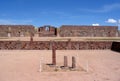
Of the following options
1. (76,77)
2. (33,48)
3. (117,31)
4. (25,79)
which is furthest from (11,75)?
(117,31)

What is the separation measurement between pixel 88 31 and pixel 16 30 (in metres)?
14.4

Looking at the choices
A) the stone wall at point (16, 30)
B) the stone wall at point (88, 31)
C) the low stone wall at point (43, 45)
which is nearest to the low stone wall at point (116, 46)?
the low stone wall at point (43, 45)

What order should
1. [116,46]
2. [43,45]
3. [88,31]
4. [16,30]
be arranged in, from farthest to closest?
[88,31], [16,30], [43,45], [116,46]

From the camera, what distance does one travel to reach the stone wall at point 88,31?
152 feet

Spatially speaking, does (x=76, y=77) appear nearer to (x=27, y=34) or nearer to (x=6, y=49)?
(x=6, y=49)

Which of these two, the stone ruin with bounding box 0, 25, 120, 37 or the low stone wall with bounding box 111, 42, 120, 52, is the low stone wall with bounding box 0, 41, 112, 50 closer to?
the low stone wall with bounding box 111, 42, 120, 52

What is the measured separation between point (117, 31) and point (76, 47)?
1028 inches

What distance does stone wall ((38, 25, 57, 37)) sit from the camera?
46684 mm

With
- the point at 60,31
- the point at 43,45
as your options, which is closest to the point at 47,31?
the point at 60,31

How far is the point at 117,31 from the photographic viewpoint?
156 feet

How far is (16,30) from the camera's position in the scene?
150ft

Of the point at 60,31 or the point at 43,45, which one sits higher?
the point at 60,31

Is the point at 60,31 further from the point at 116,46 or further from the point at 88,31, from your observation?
the point at 116,46

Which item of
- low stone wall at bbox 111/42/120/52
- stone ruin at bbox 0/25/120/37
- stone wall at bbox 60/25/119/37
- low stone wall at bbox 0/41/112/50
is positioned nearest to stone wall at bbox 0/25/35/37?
stone ruin at bbox 0/25/120/37
